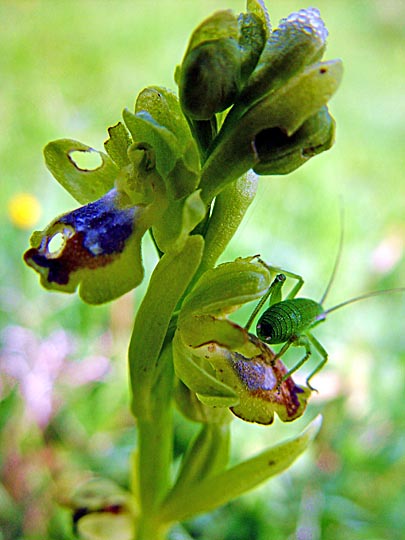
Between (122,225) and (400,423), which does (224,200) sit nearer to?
(122,225)

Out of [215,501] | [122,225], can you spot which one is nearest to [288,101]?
[122,225]

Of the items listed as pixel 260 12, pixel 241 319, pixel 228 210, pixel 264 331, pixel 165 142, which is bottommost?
pixel 241 319

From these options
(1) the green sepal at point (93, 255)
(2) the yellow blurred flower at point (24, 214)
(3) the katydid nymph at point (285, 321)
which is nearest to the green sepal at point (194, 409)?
(3) the katydid nymph at point (285, 321)

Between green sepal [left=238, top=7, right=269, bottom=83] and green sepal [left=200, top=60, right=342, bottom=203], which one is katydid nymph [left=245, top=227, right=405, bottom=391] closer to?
green sepal [left=200, top=60, right=342, bottom=203]

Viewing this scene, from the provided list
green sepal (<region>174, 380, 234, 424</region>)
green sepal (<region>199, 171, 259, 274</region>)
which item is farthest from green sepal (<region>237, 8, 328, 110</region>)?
green sepal (<region>174, 380, 234, 424</region>)


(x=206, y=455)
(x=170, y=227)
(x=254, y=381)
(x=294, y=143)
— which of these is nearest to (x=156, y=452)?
(x=206, y=455)

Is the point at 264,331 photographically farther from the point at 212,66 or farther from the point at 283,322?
the point at 212,66

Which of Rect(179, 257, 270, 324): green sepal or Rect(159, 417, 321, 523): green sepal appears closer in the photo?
Rect(179, 257, 270, 324): green sepal

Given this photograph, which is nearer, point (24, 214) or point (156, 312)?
point (156, 312)
